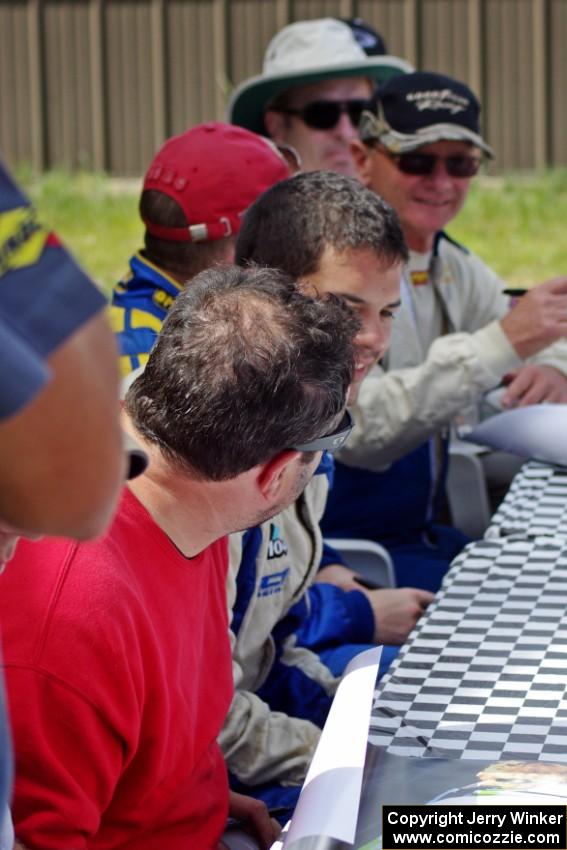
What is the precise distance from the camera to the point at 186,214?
2.91 metres

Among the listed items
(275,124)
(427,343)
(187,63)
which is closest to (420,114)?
(427,343)

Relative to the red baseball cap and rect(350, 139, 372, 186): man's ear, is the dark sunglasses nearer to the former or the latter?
rect(350, 139, 372, 186): man's ear

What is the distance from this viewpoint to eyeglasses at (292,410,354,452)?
159 cm

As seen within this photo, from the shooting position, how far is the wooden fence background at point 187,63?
1079 centimetres

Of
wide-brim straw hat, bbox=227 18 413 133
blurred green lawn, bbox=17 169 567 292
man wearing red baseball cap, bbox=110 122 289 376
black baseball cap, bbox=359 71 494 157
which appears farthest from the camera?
blurred green lawn, bbox=17 169 567 292

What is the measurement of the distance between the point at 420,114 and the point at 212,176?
786 mm

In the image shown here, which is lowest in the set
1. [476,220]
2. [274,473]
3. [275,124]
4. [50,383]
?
[476,220]

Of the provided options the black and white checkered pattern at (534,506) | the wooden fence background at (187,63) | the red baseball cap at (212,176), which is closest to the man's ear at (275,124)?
the red baseball cap at (212,176)

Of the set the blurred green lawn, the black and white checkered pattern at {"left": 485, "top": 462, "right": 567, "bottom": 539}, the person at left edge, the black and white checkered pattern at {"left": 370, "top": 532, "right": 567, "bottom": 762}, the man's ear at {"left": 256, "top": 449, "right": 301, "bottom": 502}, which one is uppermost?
the person at left edge

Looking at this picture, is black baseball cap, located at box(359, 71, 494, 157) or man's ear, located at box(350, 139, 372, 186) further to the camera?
man's ear, located at box(350, 139, 372, 186)

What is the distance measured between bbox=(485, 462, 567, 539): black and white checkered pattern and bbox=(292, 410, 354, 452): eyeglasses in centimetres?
90

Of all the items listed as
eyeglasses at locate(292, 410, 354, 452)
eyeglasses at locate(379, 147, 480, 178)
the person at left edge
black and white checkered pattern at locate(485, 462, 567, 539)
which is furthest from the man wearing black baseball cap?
the person at left edge

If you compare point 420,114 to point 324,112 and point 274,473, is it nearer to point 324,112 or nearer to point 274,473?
point 324,112

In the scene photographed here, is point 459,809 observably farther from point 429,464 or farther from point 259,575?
point 429,464
